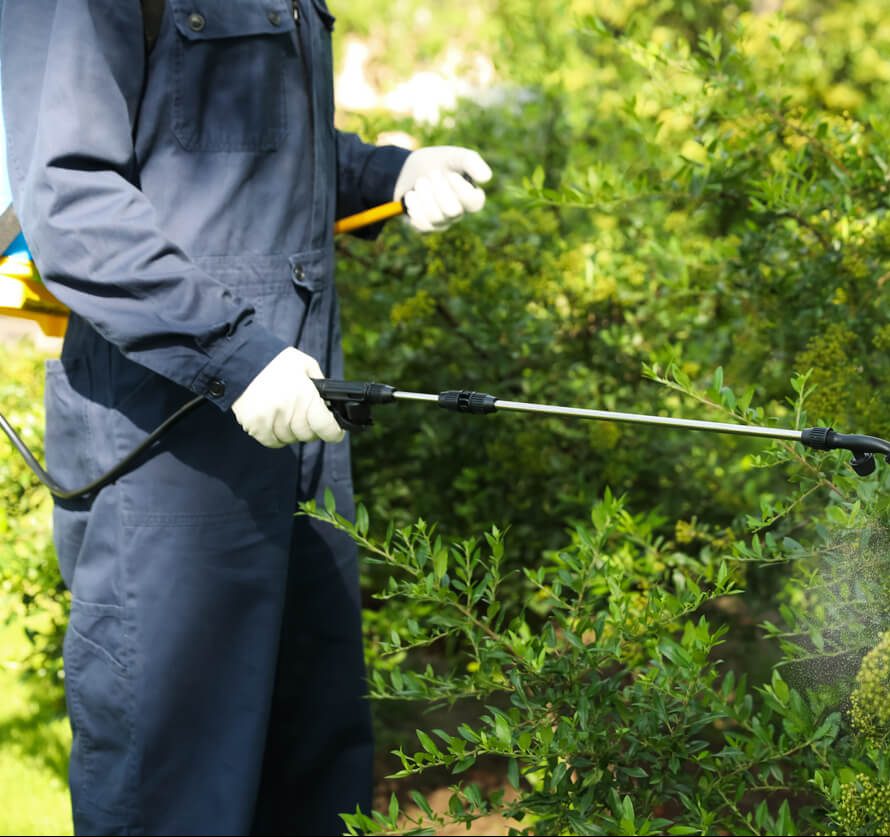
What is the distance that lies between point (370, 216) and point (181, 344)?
24.3 inches

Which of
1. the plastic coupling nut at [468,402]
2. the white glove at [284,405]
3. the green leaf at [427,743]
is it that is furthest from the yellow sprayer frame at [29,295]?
the green leaf at [427,743]

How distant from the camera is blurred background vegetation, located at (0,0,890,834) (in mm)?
1766

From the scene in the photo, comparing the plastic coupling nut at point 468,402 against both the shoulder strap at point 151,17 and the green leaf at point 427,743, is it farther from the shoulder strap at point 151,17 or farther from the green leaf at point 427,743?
the shoulder strap at point 151,17

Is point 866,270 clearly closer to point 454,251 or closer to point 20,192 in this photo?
point 454,251

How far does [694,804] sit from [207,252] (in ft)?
3.78

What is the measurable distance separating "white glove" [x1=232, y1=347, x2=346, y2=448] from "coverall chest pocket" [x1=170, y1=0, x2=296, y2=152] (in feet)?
1.42

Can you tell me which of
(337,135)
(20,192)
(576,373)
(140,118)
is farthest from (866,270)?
(20,192)

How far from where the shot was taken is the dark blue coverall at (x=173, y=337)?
173 cm

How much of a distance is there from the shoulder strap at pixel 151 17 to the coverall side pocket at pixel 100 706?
0.92 metres

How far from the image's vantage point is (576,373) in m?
3.11

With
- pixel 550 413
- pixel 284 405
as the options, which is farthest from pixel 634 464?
pixel 284 405

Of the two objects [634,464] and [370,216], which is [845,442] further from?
[634,464]

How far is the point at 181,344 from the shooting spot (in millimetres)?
1749

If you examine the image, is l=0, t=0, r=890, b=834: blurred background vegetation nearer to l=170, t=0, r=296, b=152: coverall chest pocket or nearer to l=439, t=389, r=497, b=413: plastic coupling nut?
l=439, t=389, r=497, b=413: plastic coupling nut
